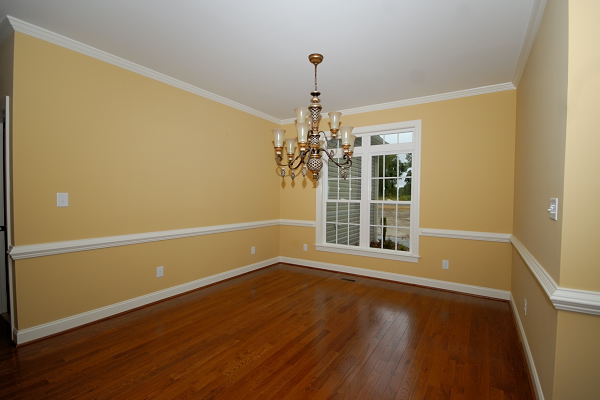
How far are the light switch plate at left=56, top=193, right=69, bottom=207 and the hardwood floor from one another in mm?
1200

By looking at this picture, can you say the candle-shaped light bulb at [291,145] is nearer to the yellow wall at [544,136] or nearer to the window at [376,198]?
the yellow wall at [544,136]

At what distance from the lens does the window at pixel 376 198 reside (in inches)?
163

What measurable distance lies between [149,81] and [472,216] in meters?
4.36

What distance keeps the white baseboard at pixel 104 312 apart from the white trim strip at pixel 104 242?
2.09ft

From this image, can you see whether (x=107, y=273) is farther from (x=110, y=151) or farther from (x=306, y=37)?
(x=306, y=37)

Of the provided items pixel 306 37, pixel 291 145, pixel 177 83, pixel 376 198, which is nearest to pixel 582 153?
pixel 291 145

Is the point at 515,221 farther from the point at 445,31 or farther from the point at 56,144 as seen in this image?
the point at 56,144

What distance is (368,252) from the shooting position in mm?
4445

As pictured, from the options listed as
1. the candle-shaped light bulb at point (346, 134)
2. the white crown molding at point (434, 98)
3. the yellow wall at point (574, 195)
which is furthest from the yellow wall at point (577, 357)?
the white crown molding at point (434, 98)

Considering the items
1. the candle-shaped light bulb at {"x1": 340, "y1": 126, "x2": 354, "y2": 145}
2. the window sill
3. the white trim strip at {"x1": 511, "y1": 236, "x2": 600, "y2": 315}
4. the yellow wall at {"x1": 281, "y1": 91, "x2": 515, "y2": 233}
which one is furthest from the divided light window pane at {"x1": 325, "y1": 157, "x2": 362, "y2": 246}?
the white trim strip at {"x1": 511, "y1": 236, "x2": 600, "y2": 315}

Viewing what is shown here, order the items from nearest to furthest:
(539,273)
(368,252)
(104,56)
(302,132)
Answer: (539,273) < (302,132) < (104,56) < (368,252)

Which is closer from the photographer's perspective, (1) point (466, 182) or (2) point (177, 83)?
(2) point (177, 83)

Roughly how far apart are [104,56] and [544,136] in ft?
12.9

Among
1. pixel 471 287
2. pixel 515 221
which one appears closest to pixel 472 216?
pixel 515 221
